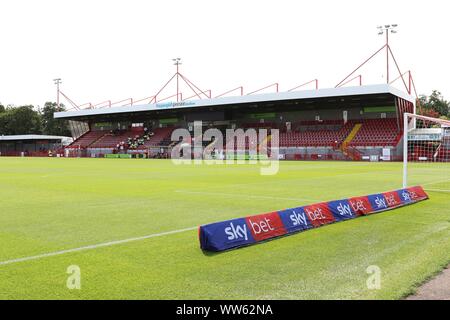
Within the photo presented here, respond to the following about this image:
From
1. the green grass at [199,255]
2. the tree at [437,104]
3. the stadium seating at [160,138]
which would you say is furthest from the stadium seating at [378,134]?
the tree at [437,104]

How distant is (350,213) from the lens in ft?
31.3

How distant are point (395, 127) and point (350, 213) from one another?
4582cm

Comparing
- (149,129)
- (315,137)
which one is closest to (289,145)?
(315,137)

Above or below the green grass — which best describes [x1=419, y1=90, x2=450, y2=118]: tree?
above

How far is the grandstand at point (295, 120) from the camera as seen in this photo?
4947cm

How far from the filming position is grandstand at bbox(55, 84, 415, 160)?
162ft

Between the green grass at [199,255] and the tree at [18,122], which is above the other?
Answer: the tree at [18,122]

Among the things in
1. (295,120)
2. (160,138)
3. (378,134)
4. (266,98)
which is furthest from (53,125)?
(378,134)

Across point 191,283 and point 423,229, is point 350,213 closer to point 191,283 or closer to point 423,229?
point 423,229

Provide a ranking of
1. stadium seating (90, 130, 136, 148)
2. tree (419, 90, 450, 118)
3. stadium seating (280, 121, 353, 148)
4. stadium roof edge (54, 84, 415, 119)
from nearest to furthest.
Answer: stadium roof edge (54, 84, 415, 119) → stadium seating (280, 121, 353, 148) → stadium seating (90, 130, 136, 148) → tree (419, 90, 450, 118)

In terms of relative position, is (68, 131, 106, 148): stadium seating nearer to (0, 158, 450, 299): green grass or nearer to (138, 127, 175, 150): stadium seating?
(138, 127, 175, 150): stadium seating

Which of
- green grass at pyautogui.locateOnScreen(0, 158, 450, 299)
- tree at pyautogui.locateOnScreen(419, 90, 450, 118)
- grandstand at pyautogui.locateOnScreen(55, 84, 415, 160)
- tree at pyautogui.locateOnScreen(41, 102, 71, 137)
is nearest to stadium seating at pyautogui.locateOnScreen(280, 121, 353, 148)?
grandstand at pyautogui.locateOnScreen(55, 84, 415, 160)

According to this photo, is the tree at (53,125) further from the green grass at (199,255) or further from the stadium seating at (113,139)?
the green grass at (199,255)

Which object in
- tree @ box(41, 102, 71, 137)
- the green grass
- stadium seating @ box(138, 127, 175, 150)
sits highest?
tree @ box(41, 102, 71, 137)
